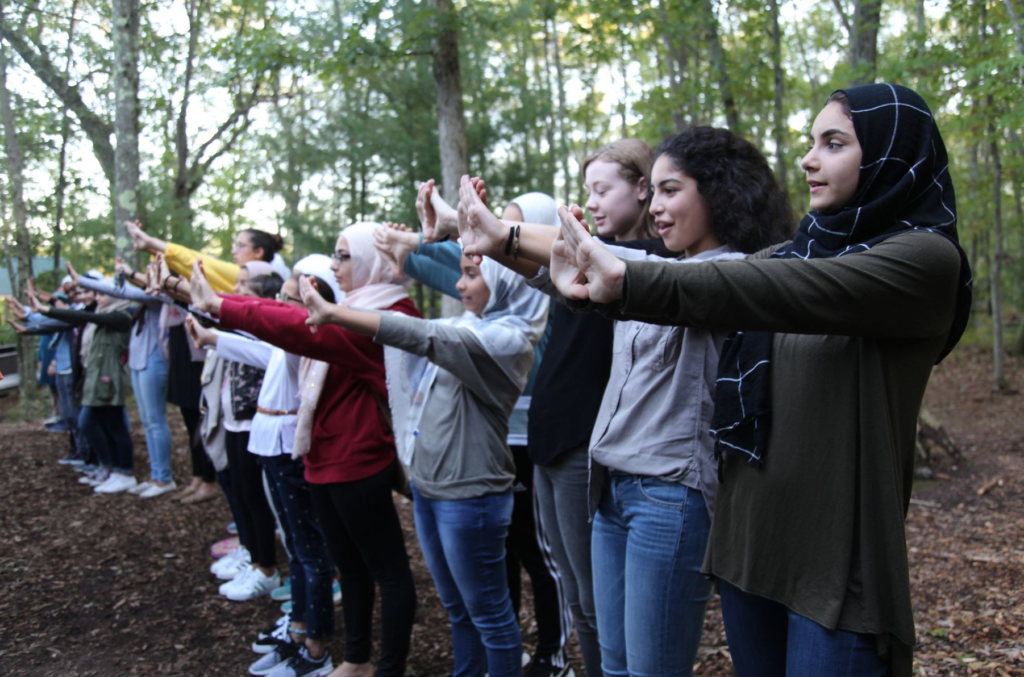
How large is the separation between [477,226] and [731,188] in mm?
762

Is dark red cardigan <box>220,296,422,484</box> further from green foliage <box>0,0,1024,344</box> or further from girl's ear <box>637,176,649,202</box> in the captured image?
green foliage <box>0,0,1024,344</box>

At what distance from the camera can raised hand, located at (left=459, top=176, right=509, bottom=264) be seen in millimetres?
1937

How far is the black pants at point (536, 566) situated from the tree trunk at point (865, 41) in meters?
5.06

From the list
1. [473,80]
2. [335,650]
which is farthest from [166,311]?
[473,80]

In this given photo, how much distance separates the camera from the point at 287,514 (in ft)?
13.1

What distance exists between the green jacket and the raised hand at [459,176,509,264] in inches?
255

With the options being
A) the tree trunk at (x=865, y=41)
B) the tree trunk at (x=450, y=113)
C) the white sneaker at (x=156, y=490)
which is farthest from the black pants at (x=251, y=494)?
the tree trunk at (x=865, y=41)

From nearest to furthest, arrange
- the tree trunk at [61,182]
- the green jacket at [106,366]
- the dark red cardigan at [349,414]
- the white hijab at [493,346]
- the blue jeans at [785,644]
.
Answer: the blue jeans at [785,644] < the white hijab at [493,346] < the dark red cardigan at [349,414] < the green jacket at [106,366] < the tree trunk at [61,182]

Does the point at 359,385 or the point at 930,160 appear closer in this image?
the point at 930,160

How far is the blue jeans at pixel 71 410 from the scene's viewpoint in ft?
26.7

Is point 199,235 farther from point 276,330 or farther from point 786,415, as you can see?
point 786,415

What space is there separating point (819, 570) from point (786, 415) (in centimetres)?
33

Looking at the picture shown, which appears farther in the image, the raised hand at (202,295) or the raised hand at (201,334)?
the raised hand at (201,334)

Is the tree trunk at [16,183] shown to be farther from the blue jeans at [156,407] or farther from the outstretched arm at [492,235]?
the outstretched arm at [492,235]
